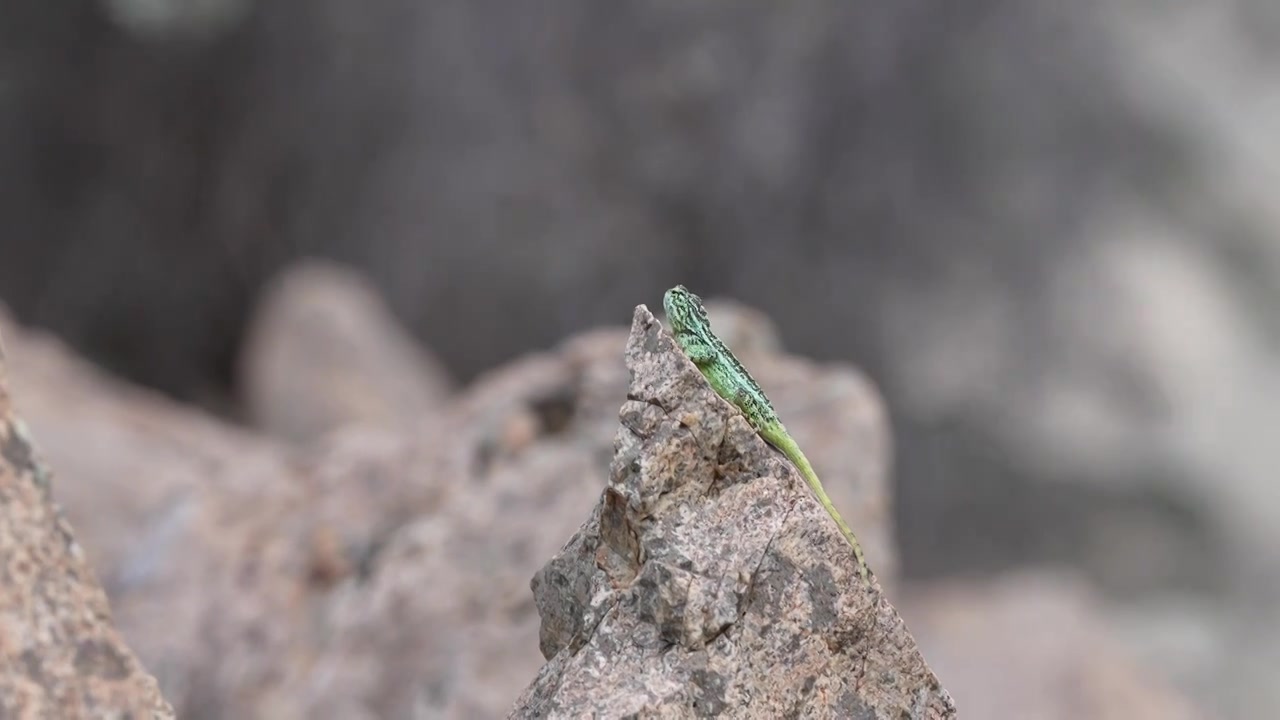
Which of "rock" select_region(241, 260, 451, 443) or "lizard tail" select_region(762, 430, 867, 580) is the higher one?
"rock" select_region(241, 260, 451, 443)

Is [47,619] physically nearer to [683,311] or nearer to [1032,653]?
[683,311]

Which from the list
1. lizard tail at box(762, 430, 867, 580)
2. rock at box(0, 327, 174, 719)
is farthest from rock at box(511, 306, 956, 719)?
rock at box(0, 327, 174, 719)

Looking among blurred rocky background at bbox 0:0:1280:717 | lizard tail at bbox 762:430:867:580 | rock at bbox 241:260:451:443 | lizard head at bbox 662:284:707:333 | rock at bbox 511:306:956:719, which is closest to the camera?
rock at bbox 511:306:956:719

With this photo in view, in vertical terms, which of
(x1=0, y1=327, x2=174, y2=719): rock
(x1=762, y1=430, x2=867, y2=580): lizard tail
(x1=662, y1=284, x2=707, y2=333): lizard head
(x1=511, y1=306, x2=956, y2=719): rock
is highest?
(x1=662, y1=284, x2=707, y2=333): lizard head

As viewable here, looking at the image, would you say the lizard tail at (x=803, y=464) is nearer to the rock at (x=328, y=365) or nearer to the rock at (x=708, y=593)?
the rock at (x=708, y=593)

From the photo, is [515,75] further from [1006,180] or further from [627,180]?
[1006,180]

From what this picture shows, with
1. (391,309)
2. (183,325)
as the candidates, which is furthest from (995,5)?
(183,325)

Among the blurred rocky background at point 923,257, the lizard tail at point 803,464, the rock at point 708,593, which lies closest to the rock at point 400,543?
the lizard tail at point 803,464

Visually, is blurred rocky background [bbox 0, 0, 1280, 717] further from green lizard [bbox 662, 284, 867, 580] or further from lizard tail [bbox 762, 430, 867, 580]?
lizard tail [bbox 762, 430, 867, 580]
